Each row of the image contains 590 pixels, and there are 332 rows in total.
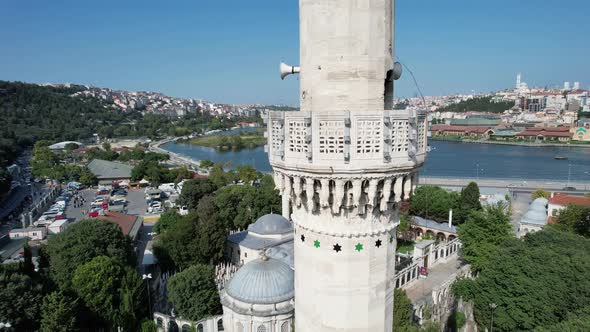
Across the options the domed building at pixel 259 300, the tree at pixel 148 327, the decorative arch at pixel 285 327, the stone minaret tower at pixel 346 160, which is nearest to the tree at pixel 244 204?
the domed building at pixel 259 300

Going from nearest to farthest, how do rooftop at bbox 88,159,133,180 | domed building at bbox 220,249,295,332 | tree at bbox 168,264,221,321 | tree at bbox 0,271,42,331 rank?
tree at bbox 0,271,42,331 → domed building at bbox 220,249,295,332 → tree at bbox 168,264,221,321 → rooftop at bbox 88,159,133,180

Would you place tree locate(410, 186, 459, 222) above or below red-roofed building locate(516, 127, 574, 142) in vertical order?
below

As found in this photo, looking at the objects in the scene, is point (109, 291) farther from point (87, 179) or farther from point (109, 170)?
point (109, 170)

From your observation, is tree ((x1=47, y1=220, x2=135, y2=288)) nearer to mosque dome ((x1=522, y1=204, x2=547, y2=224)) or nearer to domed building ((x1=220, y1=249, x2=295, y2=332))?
domed building ((x1=220, y1=249, x2=295, y2=332))

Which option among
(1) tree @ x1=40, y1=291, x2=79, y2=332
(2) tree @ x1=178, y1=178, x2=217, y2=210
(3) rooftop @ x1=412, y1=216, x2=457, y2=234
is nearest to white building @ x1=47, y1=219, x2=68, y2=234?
(2) tree @ x1=178, y1=178, x2=217, y2=210

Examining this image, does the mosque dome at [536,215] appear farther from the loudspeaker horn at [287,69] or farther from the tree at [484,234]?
the loudspeaker horn at [287,69]
